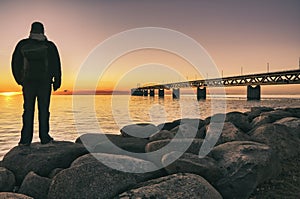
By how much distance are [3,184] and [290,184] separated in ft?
17.9

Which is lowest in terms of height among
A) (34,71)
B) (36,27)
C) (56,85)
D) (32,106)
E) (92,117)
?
(92,117)

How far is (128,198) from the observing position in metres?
4.05

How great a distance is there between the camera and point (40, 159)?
629 cm

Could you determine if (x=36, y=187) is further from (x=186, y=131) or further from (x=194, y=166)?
(x=186, y=131)

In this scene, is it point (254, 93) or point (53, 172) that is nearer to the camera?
point (53, 172)

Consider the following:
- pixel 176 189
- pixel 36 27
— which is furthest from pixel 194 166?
pixel 36 27

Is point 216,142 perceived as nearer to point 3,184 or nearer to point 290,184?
point 290,184

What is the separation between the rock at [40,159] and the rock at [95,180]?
66.6 inches

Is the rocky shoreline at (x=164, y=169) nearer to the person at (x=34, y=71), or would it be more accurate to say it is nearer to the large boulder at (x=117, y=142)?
the large boulder at (x=117, y=142)

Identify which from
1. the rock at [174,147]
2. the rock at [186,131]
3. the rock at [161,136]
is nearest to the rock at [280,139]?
the rock at [186,131]

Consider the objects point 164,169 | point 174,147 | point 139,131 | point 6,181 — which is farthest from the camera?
point 139,131

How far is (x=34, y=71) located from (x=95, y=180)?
12.6ft

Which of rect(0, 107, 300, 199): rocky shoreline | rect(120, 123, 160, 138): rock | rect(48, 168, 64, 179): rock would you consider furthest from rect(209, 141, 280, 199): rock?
rect(120, 123, 160, 138): rock

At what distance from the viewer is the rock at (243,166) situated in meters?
5.22
